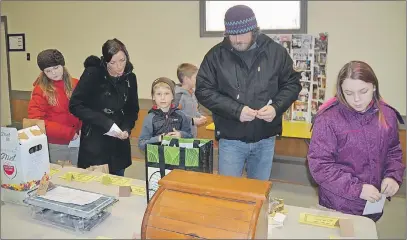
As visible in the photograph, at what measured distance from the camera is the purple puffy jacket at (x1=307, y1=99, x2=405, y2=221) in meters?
1.46

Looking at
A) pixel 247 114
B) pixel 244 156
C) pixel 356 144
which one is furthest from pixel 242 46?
pixel 356 144

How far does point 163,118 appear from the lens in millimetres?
2092

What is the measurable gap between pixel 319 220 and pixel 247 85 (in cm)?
82

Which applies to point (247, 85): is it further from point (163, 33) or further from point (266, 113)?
point (163, 33)

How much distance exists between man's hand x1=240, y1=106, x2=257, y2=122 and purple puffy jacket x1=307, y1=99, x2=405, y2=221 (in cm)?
37

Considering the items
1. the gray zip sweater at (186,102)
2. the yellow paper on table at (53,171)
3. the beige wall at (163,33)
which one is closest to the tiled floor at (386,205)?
the beige wall at (163,33)

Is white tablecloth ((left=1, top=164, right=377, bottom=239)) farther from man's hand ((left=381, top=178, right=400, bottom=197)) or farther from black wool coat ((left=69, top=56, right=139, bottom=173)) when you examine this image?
black wool coat ((left=69, top=56, right=139, bottom=173))

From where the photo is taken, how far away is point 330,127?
1494 millimetres

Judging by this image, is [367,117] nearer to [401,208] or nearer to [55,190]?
[55,190]

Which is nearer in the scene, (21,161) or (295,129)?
(21,161)

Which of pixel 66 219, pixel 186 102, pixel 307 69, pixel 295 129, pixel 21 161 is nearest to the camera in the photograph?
pixel 66 219

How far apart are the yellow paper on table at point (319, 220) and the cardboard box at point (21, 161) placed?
1004 millimetres

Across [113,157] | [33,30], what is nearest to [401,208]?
[113,157]

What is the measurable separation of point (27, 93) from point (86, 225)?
4.65 m
